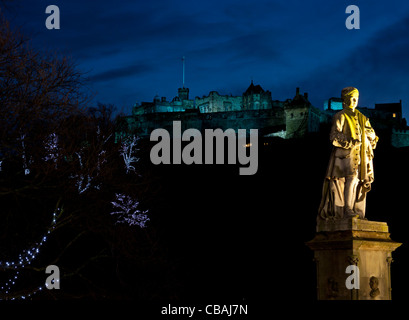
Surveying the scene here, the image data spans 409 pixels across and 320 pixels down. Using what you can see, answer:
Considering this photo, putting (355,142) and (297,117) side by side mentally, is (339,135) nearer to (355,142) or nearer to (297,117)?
(355,142)

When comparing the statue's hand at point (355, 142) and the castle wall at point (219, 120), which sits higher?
the castle wall at point (219, 120)

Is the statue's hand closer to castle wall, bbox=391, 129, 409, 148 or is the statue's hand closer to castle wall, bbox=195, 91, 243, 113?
castle wall, bbox=391, 129, 409, 148

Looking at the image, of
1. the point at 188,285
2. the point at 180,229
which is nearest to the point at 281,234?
the point at 180,229

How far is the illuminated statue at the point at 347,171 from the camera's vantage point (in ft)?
35.2

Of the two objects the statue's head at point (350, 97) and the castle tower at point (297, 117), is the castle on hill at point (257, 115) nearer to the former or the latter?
the castle tower at point (297, 117)

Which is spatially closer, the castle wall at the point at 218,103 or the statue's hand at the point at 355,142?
the statue's hand at the point at 355,142

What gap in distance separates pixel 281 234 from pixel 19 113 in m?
29.7

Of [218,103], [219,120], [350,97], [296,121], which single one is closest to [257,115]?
[219,120]

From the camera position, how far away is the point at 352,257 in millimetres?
10086

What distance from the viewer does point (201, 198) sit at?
50250 millimetres

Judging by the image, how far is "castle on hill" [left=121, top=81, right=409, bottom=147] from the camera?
385 feet

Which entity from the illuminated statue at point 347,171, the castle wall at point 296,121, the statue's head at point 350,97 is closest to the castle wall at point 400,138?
the castle wall at point 296,121

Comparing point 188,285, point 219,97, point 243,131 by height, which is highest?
point 219,97
